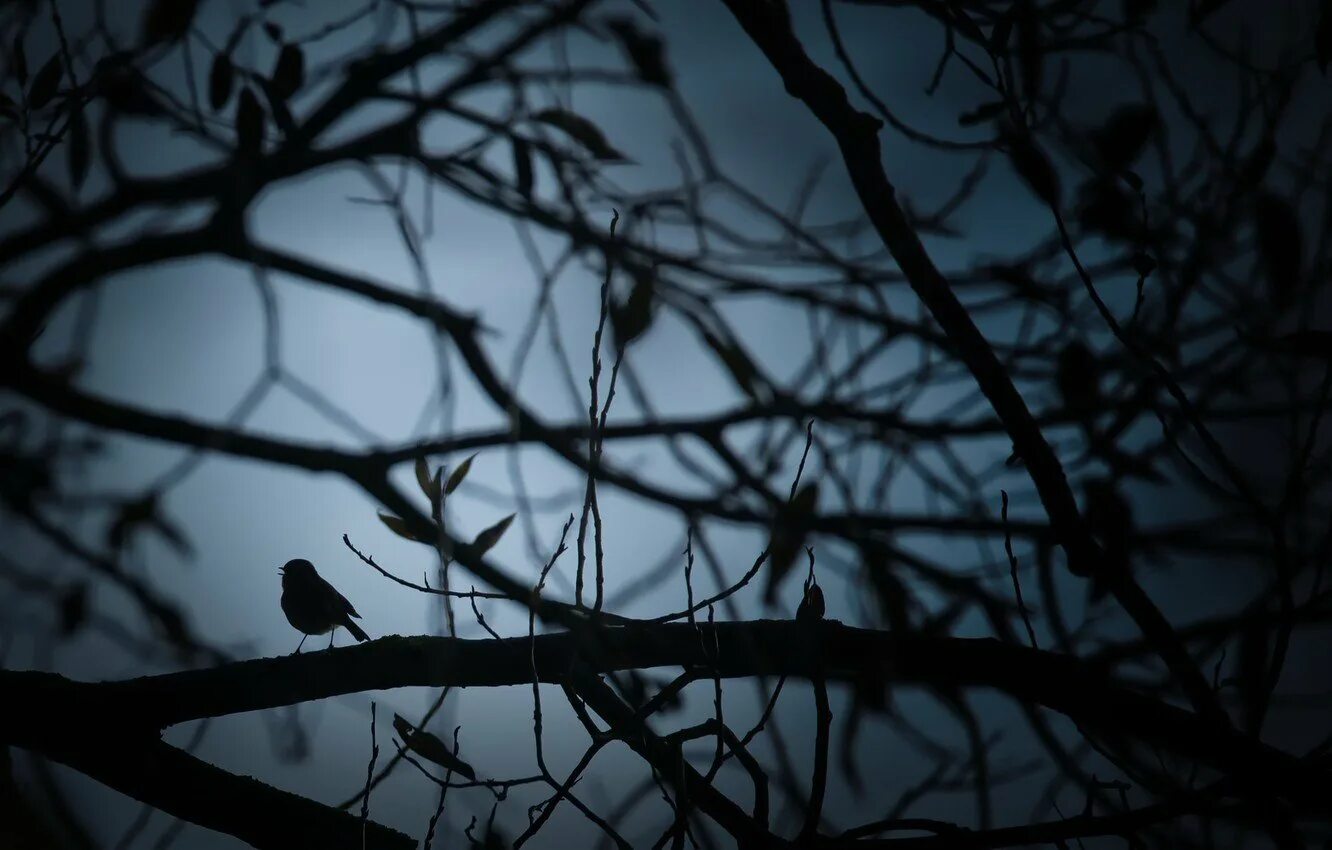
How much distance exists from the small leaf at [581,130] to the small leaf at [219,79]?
2.05ft

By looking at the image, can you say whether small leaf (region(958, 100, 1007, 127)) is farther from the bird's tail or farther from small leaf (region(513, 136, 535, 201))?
the bird's tail

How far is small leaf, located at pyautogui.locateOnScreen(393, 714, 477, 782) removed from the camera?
1063 mm

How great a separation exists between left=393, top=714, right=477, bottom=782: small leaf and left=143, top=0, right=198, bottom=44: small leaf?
1.31 meters

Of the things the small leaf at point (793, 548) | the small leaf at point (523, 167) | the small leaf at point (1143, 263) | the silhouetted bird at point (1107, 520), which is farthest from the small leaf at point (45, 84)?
the silhouetted bird at point (1107, 520)

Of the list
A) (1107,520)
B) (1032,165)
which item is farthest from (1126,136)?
(1107,520)

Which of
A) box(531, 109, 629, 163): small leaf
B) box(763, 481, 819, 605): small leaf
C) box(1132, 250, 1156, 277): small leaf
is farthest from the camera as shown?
box(531, 109, 629, 163): small leaf

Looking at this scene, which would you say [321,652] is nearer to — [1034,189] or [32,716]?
[32,716]

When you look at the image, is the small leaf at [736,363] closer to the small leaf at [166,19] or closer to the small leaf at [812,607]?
the small leaf at [812,607]

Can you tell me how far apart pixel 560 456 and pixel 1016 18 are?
138 centimetres

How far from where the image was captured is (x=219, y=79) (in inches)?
68.2

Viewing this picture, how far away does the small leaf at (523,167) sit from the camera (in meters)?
1.82

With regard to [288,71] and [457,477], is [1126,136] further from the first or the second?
[288,71]

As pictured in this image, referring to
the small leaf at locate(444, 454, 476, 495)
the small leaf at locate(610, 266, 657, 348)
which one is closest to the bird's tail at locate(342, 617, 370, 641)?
the small leaf at locate(444, 454, 476, 495)

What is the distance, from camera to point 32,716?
41.8 inches
